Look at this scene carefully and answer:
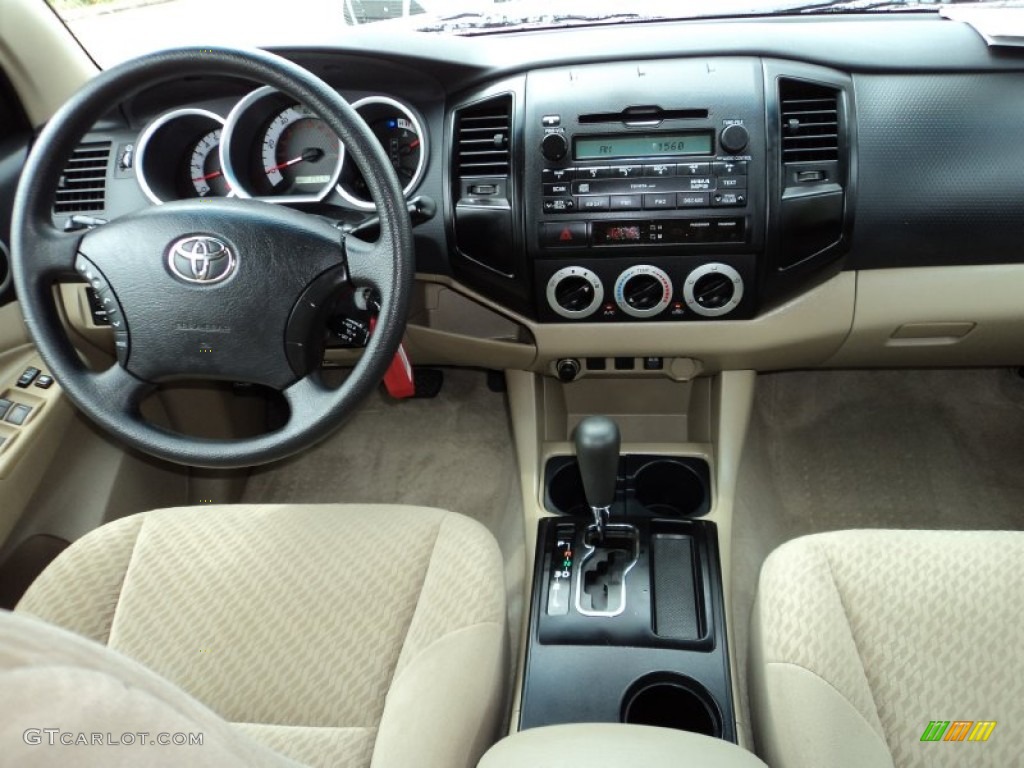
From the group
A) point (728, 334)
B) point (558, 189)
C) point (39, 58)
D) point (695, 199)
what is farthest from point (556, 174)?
point (39, 58)

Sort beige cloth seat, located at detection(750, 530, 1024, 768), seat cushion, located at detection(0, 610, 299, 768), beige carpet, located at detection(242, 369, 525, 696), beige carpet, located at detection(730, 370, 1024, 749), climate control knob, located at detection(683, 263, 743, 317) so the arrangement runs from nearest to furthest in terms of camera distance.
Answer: seat cushion, located at detection(0, 610, 299, 768) → beige cloth seat, located at detection(750, 530, 1024, 768) → climate control knob, located at detection(683, 263, 743, 317) → beige carpet, located at detection(730, 370, 1024, 749) → beige carpet, located at detection(242, 369, 525, 696)

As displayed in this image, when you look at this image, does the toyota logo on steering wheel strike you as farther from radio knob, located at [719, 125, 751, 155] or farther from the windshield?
radio knob, located at [719, 125, 751, 155]

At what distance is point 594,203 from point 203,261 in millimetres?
623

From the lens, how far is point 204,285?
1214 mm

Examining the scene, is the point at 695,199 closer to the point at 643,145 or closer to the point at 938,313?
the point at 643,145

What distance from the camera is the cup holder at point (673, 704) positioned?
1407 millimetres

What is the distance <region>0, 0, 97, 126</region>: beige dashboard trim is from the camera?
5.20ft

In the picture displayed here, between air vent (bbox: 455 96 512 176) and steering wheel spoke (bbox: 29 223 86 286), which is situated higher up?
air vent (bbox: 455 96 512 176)

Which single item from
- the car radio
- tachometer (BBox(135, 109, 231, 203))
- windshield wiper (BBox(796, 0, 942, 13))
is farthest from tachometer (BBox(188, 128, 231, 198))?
windshield wiper (BBox(796, 0, 942, 13))

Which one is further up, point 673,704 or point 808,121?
point 808,121

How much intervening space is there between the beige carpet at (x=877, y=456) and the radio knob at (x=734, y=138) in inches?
34.8

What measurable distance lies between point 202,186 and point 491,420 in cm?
101

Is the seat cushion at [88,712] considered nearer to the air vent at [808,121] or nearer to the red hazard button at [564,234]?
the red hazard button at [564,234]

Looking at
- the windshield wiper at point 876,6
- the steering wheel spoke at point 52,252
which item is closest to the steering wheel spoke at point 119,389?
the steering wheel spoke at point 52,252
